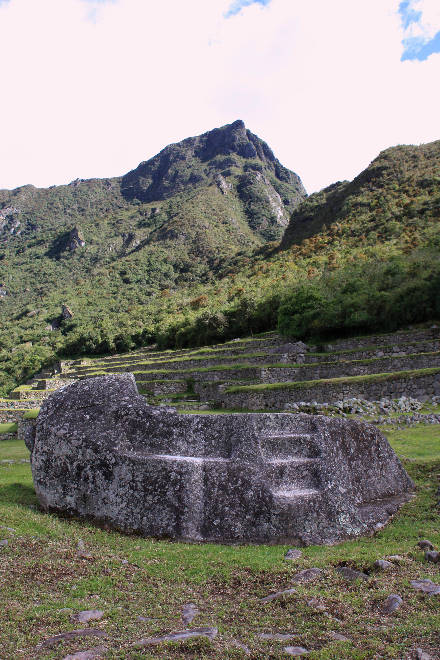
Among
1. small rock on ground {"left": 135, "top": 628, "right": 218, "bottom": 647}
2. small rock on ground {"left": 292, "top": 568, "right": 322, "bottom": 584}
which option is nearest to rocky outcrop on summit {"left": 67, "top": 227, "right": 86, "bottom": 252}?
small rock on ground {"left": 292, "top": 568, "right": 322, "bottom": 584}

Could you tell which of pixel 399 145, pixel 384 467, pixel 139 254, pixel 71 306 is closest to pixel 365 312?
pixel 384 467

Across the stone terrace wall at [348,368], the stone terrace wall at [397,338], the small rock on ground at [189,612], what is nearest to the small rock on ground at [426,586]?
the small rock on ground at [189,612]

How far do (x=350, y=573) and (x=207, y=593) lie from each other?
5.03 ft

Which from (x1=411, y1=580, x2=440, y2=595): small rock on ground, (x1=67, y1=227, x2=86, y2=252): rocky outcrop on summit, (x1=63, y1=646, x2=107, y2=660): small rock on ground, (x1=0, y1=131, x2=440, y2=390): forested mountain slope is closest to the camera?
(x1=63, y1=646, x2=107, y2=660): small rock on ground

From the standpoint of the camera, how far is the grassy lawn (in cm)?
334

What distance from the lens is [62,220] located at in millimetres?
197375

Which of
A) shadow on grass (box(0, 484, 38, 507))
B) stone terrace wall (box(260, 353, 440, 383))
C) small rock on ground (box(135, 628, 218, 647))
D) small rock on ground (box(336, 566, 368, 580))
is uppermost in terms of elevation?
shadow on grass (box(0, 484, 38, 507))

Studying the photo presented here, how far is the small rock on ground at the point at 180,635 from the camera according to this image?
11.2ft

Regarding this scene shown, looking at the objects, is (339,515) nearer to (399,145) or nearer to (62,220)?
(399,145)

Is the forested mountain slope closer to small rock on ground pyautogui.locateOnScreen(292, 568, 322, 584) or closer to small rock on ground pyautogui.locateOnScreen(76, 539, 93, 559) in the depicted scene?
small rock on ground pyautogui.locateOnScreen(292, 568, 322, 584)

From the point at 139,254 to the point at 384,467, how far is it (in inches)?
5366

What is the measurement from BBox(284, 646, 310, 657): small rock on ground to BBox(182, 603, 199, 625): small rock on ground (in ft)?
3.12

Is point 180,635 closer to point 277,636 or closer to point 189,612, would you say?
point 189,612

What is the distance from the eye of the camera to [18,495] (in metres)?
7.26
